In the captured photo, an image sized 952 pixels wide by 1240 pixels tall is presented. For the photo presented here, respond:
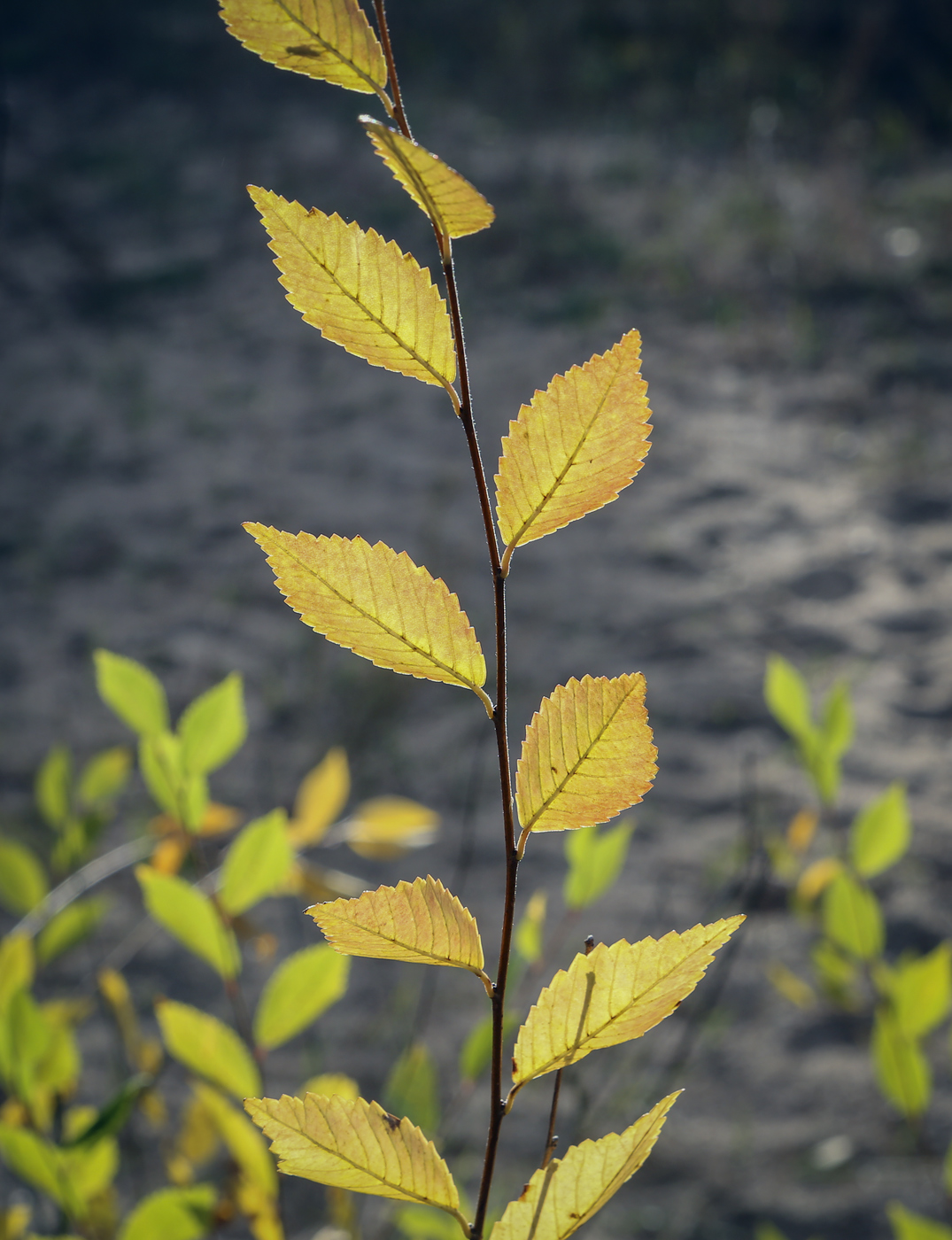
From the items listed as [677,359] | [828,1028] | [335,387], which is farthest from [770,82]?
[828,1028]

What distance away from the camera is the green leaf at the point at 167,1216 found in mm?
345

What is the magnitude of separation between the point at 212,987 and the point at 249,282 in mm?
2421

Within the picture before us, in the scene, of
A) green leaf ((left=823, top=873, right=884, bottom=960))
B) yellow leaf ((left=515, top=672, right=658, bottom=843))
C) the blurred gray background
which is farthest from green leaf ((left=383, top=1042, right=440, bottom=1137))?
yellow leaf ((left=515, top=672, right=658, bottom=843))

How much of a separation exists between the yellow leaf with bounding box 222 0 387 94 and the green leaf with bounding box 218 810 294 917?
10.2 inches

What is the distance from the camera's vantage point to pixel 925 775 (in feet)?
4.72

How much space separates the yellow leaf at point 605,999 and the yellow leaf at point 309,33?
6.1 inches

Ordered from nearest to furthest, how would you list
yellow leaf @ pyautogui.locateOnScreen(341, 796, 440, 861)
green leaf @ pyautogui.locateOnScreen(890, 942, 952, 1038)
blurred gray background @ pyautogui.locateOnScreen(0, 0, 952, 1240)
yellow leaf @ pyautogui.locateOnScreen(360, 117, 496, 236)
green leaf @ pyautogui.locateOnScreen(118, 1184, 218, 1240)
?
yellow leaf @ pyautogui.locateOnScreen(360, 117, 496, 236), green leaf @ pyautogui.locateOnScreen(118, 1184, 218, 1240), green leaf @ pyautogui.locateOnScreen(890, 942, 952, 1038), yellow leaf @ pyautogui.locateOnScreen(341, 796, 440, 861), blurred gray background @ pyautogui.locateOnScreen(0, 0, 952, 1240)

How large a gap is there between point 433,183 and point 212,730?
26 centimetres

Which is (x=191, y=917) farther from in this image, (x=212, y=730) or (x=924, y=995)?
(x=924, y=995)

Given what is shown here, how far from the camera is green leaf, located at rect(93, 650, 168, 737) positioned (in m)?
0.38

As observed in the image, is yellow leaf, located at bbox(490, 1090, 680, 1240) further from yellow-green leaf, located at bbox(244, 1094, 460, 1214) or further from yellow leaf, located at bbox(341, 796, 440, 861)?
yellow leaf, located at bbox(341, 796, 440, 861)

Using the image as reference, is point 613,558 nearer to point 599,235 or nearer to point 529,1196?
point 599,235

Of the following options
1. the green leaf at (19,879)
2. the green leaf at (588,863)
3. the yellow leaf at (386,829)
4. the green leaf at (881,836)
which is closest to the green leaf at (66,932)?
the green leaf at (19,879)

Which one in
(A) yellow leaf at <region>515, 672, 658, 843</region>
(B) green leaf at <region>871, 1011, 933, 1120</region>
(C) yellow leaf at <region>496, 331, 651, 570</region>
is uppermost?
(C) yellow leaf at <region>496, 331, 651, 570</region>
